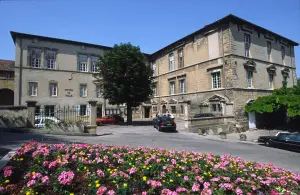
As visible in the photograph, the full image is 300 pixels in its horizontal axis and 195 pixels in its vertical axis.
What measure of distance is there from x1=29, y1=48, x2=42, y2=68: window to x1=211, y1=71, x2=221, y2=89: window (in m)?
25.5

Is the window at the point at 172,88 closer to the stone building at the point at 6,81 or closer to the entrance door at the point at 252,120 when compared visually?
the entrance door at the point at 252,120

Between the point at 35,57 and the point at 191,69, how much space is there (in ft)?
76.9

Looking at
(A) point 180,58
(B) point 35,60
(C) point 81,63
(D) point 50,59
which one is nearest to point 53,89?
(D) point 50,59

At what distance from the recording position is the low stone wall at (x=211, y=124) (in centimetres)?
1973

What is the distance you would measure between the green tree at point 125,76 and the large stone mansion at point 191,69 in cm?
652

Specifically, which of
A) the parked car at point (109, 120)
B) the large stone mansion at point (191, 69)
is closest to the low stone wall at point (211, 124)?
the large stone mansion at point (191, 69)

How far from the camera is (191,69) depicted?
28.2 meters

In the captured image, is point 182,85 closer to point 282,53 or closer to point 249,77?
point 249,77

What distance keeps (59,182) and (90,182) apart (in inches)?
23.4

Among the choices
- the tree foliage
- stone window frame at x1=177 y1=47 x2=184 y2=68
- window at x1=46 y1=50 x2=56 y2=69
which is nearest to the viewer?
the tree foliage

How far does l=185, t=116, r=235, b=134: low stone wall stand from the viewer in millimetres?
19734

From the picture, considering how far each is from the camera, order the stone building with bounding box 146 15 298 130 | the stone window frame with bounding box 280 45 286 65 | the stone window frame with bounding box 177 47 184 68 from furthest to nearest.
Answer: the stone window frame with bounding box 177 47 184 68
the stone window frame with bounding box 280 45 286 65
the stone building with bounding box 146 15 298 130

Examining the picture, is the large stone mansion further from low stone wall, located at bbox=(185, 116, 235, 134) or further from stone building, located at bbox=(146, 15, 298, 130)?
low stone wall, located at bbox=(185, 116, 235, 134)

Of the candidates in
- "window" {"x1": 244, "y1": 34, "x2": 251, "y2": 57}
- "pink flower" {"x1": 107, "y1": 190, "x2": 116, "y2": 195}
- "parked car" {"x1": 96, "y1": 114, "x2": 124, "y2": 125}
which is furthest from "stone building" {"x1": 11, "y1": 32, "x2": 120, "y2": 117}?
"pink flower" {"x1": 107, "y1": 190, "x2": 116, "y2": 195}
